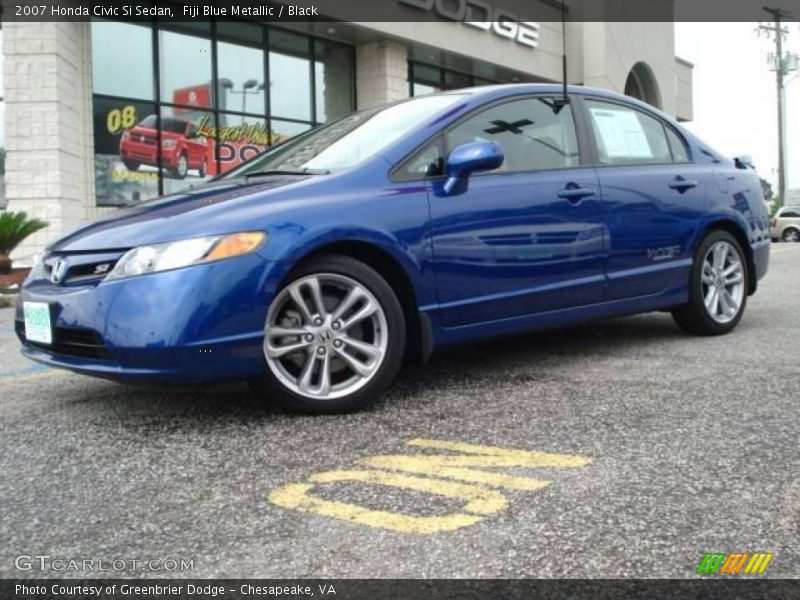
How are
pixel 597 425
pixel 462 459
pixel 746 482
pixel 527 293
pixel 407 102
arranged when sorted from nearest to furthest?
pixel 746 482 < pixel 462 459 < pixel 597 425 < pixel 527 293 < pixel 407 102

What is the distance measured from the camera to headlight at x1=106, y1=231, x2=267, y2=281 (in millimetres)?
3320

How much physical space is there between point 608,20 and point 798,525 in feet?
89.4

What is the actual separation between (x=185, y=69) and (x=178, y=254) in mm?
13614

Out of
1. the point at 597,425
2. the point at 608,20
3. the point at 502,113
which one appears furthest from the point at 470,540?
the point at 608,20

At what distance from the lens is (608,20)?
27328mm

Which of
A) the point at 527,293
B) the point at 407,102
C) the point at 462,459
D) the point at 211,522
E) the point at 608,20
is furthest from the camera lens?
the point at 608,20

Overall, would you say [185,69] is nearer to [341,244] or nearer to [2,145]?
[2,145]

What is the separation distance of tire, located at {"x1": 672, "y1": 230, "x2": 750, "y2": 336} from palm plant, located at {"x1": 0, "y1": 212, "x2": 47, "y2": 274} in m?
8.82

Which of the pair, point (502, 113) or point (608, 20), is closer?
point (502, 113)

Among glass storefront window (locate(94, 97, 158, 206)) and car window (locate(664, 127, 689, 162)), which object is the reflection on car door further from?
glass storefront window (locate(94, 97, 158, 206))

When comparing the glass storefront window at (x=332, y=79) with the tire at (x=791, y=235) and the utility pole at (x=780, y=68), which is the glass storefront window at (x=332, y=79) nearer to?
the tire at (x=791, y=235)

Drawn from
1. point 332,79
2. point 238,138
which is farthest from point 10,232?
point 332,79

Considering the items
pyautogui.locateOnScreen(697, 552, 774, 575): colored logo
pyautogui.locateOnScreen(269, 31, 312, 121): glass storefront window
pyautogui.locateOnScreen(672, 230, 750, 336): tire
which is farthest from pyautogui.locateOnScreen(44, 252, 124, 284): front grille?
pyautogui.locateOnScreen(269, 31, 312, 121): glass storefront window

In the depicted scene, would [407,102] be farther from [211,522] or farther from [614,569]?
Answer: [614,569]
